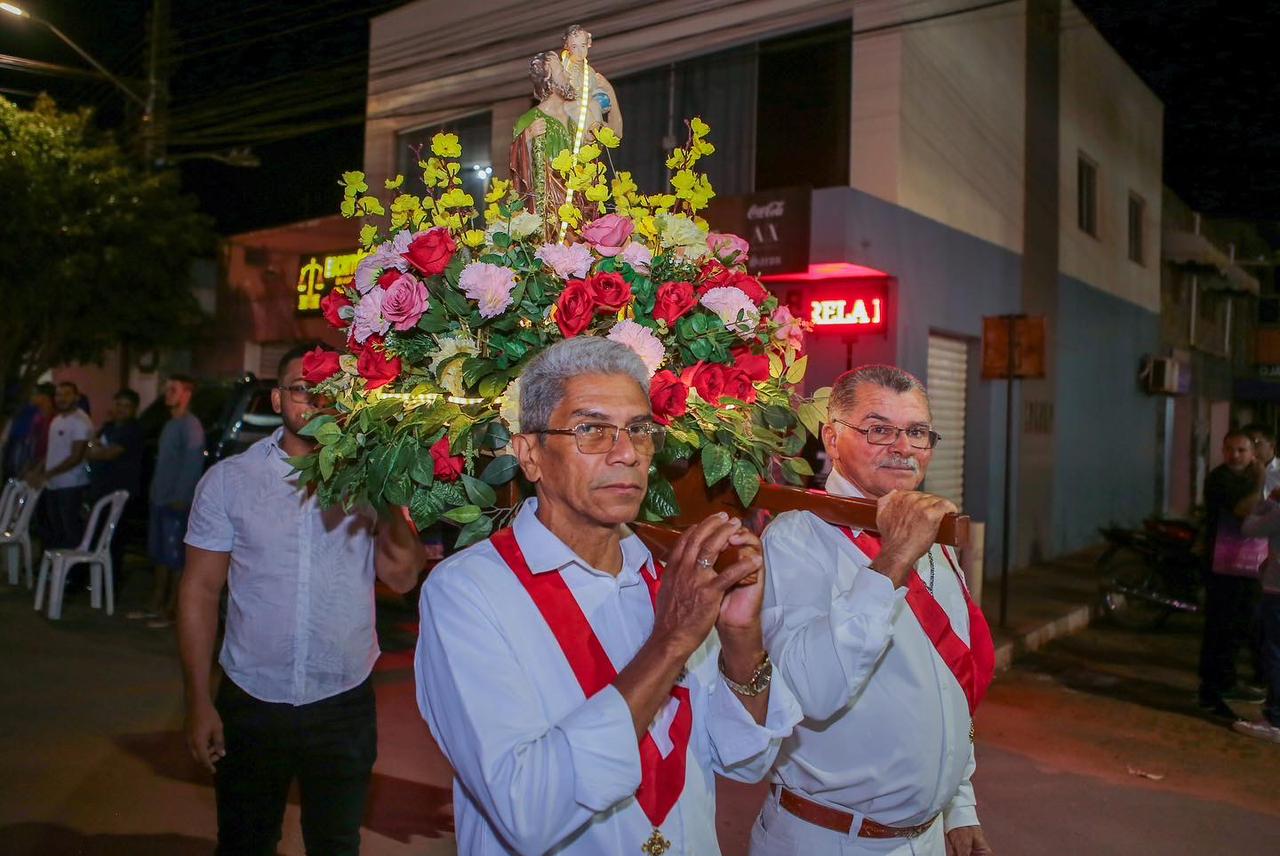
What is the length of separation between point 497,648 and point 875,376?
141cm

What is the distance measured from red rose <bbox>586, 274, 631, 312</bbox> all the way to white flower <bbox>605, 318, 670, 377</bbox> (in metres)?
0.06

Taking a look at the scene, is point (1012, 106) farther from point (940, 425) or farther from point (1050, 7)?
point (940, 425)

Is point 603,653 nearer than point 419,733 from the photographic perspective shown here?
Yes

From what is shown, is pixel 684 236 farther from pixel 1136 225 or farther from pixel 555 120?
pixel 1136 225

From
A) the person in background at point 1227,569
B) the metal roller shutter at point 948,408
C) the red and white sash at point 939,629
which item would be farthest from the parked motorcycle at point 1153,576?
the red and white sash at point 939,629

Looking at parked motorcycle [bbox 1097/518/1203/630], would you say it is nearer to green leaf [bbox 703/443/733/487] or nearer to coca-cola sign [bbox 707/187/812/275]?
coca-cola sign [bbox 707/187/812/275]

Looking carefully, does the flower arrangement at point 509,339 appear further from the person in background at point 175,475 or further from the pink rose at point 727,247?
the person in background at point 175,475

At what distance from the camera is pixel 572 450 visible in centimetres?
194

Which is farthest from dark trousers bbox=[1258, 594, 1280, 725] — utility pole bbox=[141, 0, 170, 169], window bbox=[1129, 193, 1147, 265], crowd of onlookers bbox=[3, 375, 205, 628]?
utility pole bbox=[141, 0, 170, 169]

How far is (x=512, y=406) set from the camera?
6.98ft

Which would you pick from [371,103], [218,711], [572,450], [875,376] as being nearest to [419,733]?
[218,711]

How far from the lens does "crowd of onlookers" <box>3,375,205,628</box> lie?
356 inches

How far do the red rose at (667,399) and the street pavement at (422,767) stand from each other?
3.50m

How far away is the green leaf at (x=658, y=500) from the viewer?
2287 millimetres
